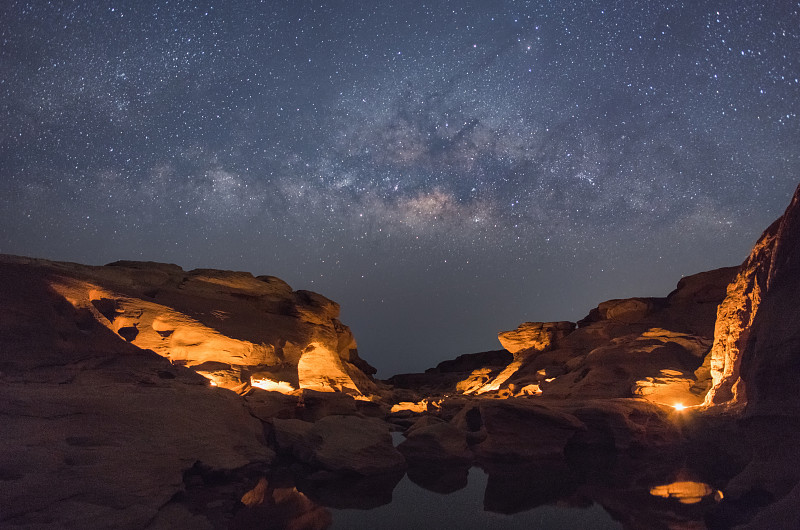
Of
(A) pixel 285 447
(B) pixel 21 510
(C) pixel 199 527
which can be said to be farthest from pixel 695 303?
(B) pixel 21 510

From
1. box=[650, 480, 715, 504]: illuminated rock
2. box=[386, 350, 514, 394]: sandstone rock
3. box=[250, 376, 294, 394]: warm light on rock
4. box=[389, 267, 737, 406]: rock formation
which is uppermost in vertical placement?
box=[389, 267, 737, 406]: rock formation

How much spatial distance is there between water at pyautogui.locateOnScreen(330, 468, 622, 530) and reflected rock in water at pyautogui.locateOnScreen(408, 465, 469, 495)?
76cm

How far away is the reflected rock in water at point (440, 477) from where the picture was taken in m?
9.45

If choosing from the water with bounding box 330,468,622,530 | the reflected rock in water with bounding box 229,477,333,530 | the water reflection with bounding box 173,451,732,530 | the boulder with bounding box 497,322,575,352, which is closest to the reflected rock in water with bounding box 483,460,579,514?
the water reflection with bounding box 173,451,732,530

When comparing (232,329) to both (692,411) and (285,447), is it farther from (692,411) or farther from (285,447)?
(692,411)

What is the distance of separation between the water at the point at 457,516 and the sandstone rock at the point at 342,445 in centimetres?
180

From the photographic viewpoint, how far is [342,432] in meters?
11.1

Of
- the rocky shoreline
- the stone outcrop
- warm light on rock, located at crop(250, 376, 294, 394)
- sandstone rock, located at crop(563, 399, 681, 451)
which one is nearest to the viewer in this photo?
the rocky shoreline

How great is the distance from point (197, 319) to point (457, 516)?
1443cm

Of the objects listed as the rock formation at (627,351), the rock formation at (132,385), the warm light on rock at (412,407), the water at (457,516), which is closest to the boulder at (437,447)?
the rock formation at (132,385)

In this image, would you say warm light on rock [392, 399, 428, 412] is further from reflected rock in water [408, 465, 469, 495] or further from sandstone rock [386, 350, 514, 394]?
reflected rock in water [408, 465, 469, 495]

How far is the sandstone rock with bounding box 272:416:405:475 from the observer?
10.1m

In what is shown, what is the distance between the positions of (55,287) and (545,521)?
15.6 meters

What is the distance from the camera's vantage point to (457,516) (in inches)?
299
